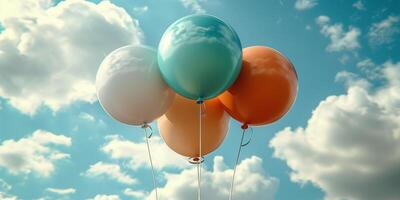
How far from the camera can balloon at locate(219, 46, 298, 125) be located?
6.46m

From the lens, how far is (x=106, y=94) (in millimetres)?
6496

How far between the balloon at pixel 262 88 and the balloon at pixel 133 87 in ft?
3.18

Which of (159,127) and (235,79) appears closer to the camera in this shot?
(235,79)

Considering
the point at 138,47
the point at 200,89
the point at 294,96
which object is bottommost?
the point at 200,89

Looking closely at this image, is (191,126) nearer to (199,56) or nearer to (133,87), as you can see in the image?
(133,87)

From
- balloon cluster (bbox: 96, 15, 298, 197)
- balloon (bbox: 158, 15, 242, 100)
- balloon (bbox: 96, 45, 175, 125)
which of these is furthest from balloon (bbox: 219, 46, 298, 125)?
balloon (bbox: 96, 45, 175, 125)

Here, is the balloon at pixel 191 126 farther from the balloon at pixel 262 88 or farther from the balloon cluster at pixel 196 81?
the balloon at pixel 262 88

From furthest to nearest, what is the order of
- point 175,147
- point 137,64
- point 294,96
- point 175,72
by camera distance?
point 175,147, point 294,96, point 137,64, point 175,72

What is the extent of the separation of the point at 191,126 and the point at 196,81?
1330 mm

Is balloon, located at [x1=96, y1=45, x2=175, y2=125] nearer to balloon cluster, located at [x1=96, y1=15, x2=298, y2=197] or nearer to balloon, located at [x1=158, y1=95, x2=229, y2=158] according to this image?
balloon cluster, located at [x1=96, y1=15, x2=298, y2=197]

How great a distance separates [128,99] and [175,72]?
2.71 feet

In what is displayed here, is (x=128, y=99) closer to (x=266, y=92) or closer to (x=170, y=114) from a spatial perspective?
(x=170, y=114)

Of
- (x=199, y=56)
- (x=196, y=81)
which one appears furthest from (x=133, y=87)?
(x=199, y=56)

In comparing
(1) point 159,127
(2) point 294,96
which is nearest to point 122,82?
(1) point 159,127
